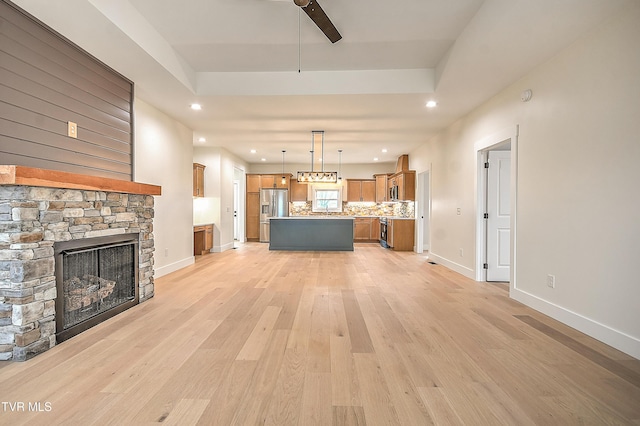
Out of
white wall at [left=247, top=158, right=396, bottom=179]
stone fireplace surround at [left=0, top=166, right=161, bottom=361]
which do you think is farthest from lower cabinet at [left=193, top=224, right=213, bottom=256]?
stone fireplace surround at [left=0, top=166, right=161, bottom=361]

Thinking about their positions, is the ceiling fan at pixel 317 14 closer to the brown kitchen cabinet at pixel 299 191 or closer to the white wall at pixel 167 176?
the white wall at pixel 167 176

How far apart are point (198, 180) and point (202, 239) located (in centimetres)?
143

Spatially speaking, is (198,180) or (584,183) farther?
(198,180)

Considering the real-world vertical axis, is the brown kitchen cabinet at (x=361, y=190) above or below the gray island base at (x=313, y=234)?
above

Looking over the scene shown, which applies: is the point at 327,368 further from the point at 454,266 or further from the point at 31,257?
the point at 454,266

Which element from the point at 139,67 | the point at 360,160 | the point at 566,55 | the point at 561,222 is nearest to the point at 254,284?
the point at 139,67

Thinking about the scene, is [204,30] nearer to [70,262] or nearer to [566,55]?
[70,262]

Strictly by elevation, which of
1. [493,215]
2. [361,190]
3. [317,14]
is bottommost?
[493,215]

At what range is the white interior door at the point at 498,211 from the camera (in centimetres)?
480

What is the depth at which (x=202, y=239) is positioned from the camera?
25.0 ft

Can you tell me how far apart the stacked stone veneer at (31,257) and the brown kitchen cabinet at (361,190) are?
28.7ft

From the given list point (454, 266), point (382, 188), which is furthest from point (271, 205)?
point (454, 266)

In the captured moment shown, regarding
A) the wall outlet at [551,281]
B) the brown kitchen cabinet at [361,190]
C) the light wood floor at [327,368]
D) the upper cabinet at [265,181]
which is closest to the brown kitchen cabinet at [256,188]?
the upper cabinet at [265,181]

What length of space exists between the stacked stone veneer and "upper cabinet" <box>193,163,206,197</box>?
485 cm
